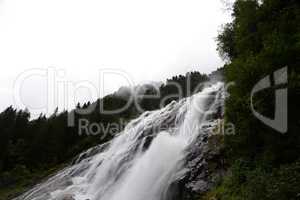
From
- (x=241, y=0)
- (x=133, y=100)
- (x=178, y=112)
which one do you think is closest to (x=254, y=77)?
(x=241, y=0)

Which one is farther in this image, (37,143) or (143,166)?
(37,143)

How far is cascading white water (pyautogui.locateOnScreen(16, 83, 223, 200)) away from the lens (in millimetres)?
19828

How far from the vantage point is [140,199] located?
19234mm

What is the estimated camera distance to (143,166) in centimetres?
2277

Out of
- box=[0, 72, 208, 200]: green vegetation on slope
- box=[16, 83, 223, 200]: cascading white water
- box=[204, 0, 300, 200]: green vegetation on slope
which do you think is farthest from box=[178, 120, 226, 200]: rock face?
box=[0, 72, 208, 200]: green vegetation on slope

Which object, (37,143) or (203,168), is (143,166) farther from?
(37,143)

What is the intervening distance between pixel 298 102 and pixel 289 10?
14.4 ft

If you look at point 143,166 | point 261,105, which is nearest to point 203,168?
point 261,105

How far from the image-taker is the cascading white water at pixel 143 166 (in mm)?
19828

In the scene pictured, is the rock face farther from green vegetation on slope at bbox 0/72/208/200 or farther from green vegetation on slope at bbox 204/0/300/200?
green vegetation on slope at bbox 0/72/208/200

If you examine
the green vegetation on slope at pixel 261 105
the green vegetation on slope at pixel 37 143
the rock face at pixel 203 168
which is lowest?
the green vegetation on slope at pixel 37 143

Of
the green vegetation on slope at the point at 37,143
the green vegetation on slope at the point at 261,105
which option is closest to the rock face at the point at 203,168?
the green vegetation on slope at the point at 261,105

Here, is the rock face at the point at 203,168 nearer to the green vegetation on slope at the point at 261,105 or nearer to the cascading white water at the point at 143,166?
the cascading white water at the point at 143,166

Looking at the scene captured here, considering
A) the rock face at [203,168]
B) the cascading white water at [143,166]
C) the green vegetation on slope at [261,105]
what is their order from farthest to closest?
the cascading white water at [143,166] < the rock face at [203,168] < the green vegetation on slope at [261,105]
